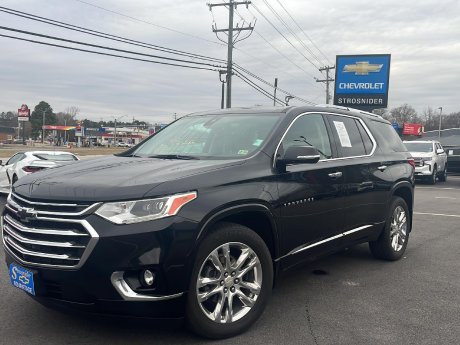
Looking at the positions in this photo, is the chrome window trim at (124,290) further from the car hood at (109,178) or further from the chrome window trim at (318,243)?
the chrome window trim at (318,243)

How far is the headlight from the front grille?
113 mm

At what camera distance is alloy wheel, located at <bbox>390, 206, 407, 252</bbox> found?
585 cm

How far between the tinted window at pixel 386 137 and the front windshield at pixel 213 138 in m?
1.88

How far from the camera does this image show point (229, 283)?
3.50 meters

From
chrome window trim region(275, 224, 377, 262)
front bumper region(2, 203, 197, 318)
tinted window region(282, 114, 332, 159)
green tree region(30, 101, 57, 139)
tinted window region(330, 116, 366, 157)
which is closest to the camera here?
front bumper region(2, 203, 197, 318)

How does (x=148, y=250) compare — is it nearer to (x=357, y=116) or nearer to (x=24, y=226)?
(x=24, y=226)

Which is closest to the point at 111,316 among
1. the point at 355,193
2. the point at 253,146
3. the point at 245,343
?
the point at 245,343

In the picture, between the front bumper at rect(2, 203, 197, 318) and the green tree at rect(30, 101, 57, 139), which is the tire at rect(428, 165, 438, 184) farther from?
the green tree at rect(30, 101, 57, 139)

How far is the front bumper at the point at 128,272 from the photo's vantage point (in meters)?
2.97

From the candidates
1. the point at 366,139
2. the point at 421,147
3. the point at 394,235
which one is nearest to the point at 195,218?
the point at 366,139

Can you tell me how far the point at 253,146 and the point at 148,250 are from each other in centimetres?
151

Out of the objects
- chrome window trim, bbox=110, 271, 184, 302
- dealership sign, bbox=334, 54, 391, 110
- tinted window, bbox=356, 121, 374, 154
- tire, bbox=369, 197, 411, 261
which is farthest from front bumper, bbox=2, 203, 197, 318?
dealership sign, bbox=334, 54, 391, 110

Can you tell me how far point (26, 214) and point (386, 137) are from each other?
445cm

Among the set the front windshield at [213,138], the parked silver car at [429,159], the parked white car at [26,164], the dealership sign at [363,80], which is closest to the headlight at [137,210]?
the front windshield at [213,138]
